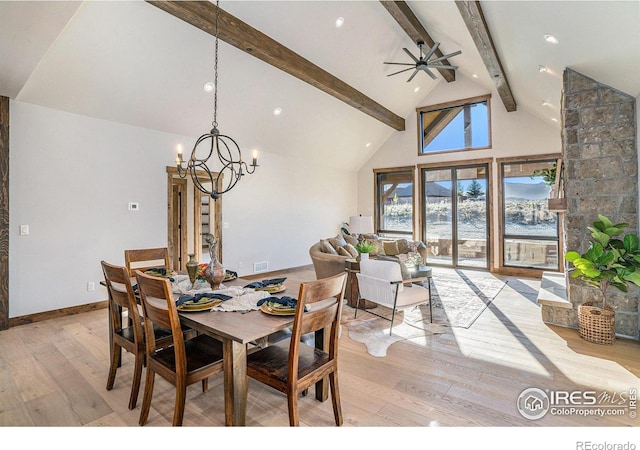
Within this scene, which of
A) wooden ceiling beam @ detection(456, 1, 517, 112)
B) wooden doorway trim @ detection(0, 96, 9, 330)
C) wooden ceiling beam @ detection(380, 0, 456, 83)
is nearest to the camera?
wooden ceiling beam @ detection(456, 1, 517, 112)

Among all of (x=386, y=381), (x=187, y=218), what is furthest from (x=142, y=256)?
(x=187, y=218)

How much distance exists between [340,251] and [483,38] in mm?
3488

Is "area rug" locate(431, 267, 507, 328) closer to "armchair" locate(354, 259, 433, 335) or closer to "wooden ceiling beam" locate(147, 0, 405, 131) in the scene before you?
"armchair" locate(354, 259, 433, 335)

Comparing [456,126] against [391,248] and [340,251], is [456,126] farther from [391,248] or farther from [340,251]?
[340,251]

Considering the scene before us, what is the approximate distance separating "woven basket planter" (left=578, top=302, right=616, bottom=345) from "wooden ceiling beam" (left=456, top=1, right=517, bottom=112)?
3352mm

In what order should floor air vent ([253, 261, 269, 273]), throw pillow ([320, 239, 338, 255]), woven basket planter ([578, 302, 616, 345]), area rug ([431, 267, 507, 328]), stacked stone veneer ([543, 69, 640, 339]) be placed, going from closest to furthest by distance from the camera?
woven basket planter ([578, 302, 616, 345]) < stacked stone veneer ([543, 69, 640, 339]) < area rug ([431, 267, 507, 328]) < throw pillow ([320, 239, 338, 255]) < floor air vent ([253, 261, 269, 273])

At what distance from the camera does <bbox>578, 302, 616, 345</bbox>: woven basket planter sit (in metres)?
3.20

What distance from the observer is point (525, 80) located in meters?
4.92

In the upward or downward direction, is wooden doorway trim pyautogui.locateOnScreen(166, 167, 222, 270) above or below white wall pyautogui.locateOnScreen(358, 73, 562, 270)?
below

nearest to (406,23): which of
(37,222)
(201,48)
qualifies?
(201,48)

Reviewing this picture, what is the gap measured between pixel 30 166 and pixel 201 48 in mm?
2540

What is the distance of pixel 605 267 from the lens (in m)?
→ 3.20

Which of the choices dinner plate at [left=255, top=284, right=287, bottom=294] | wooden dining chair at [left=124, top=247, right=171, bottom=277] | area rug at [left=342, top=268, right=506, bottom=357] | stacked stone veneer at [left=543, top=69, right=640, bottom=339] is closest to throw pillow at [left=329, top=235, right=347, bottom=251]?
area rug at [left=342, top=268, right=506, bottom=357]

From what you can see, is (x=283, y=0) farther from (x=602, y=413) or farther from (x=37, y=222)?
(x=602, y=413)
